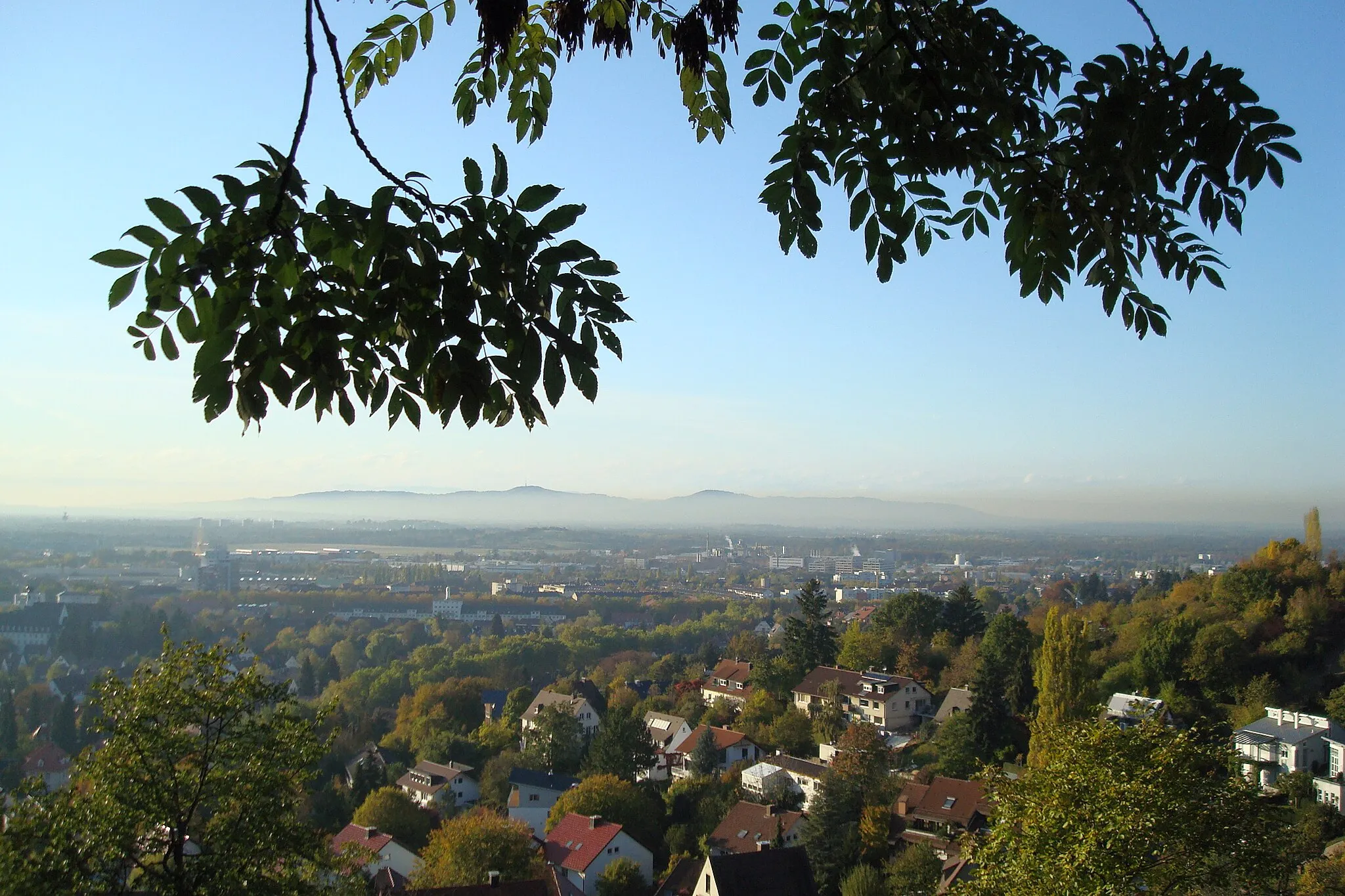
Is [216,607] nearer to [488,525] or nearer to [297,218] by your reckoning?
[297,218]

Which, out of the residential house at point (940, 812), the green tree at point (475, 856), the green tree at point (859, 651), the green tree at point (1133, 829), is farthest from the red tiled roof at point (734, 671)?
the green tree at point (1133, 829)

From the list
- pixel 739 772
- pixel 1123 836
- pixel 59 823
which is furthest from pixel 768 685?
pixel 59 823

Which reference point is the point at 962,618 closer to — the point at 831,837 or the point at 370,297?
the point at 831,837

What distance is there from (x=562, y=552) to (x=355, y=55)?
110566 millimetres

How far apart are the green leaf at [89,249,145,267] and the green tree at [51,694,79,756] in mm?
33539

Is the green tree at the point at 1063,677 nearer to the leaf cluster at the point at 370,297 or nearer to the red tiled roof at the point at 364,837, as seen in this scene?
the red tiled roof at the point at 364,837

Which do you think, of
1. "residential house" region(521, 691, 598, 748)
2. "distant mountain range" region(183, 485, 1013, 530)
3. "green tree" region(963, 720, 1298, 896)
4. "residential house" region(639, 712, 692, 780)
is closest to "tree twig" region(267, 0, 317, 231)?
"green tree" region(963, 720, 1298, 896)

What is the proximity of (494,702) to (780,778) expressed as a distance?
16527 millimetres

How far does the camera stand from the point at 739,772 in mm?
20000

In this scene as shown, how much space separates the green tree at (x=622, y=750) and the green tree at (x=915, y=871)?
7759 mm

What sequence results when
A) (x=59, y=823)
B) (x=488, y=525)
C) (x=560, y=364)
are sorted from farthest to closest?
1. (x=488, y=525)
2. (x=59, y=823)
3. (x=560, y=364)

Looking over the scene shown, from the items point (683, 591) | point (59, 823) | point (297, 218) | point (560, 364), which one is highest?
point (297, 218)

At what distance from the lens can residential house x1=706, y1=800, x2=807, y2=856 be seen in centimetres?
1612

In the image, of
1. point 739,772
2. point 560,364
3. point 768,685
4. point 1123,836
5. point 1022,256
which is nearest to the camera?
point 560,364
